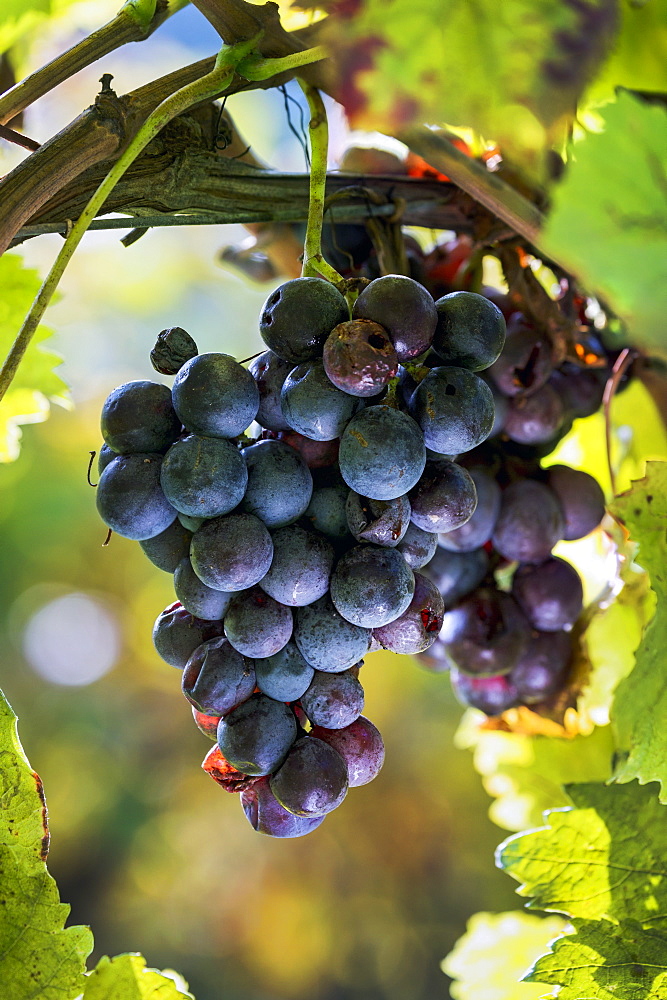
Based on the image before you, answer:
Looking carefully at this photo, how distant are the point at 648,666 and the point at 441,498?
14 centimetres

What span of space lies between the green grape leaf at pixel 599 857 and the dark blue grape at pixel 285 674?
0.18 meters

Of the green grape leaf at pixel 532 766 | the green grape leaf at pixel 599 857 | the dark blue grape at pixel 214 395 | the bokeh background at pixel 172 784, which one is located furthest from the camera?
the bokeh background at pixel 172 784

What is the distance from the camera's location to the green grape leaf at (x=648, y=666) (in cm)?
35

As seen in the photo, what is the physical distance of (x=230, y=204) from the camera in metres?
0.35

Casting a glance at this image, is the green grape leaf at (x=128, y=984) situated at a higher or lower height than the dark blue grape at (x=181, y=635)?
lower

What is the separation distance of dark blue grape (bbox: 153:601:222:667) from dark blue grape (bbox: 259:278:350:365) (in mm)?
115

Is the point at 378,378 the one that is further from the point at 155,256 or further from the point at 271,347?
the point at 155,256

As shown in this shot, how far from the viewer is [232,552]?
0.28 m

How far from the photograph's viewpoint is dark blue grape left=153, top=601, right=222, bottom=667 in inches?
12.5

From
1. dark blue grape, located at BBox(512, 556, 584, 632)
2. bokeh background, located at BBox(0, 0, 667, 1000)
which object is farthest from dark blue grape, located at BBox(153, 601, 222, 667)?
bokeh background, located at BBox(0, 0, 667, 1000)

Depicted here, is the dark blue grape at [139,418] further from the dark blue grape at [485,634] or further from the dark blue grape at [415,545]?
the dark blue grape at [485,634]

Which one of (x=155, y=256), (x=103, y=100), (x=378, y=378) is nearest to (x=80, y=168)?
(x=103, y=100)

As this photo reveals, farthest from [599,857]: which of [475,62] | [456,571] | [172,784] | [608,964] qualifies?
[172,784]

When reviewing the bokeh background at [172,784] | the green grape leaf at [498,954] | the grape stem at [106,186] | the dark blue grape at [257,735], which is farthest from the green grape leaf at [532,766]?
the bokeh background at [172,784]
